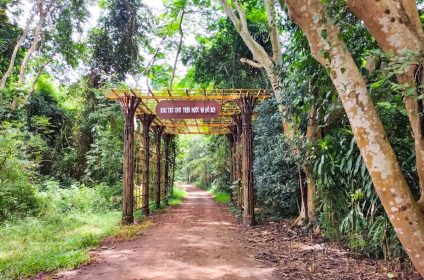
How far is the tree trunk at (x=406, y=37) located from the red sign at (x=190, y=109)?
217 inches

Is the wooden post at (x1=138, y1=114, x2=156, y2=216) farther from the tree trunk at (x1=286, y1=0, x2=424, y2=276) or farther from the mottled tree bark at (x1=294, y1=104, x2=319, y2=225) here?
the tree trunk at (x1=286, y1=0, x2=424, y2=276)

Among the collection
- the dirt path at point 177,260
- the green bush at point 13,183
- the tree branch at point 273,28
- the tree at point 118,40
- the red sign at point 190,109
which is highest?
the tree at point 118,40

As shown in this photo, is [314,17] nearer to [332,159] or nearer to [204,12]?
[332,159]

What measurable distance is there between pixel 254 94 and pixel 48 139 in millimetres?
10170

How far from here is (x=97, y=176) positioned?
13.5 metres

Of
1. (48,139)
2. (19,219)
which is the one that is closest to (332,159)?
(19,219)

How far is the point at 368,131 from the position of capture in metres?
2.82

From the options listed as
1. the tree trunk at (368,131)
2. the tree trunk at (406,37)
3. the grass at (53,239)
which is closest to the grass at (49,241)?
the grass at (53,239)

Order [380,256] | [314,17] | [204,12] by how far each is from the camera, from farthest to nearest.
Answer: [204,12], [380,256], [314,17]

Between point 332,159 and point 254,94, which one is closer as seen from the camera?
point 332,159

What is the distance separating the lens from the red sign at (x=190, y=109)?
8180 mm

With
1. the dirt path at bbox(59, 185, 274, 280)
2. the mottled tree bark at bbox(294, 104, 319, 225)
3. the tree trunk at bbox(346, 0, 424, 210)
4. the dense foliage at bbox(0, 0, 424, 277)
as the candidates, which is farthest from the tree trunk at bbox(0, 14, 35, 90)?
the tree trunk at bbox(346, 0, 424, 210)

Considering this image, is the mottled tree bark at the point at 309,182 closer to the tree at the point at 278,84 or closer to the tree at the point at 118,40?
the tree at the point at 278,84

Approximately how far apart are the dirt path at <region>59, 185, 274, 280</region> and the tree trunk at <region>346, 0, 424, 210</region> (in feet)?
7.59
